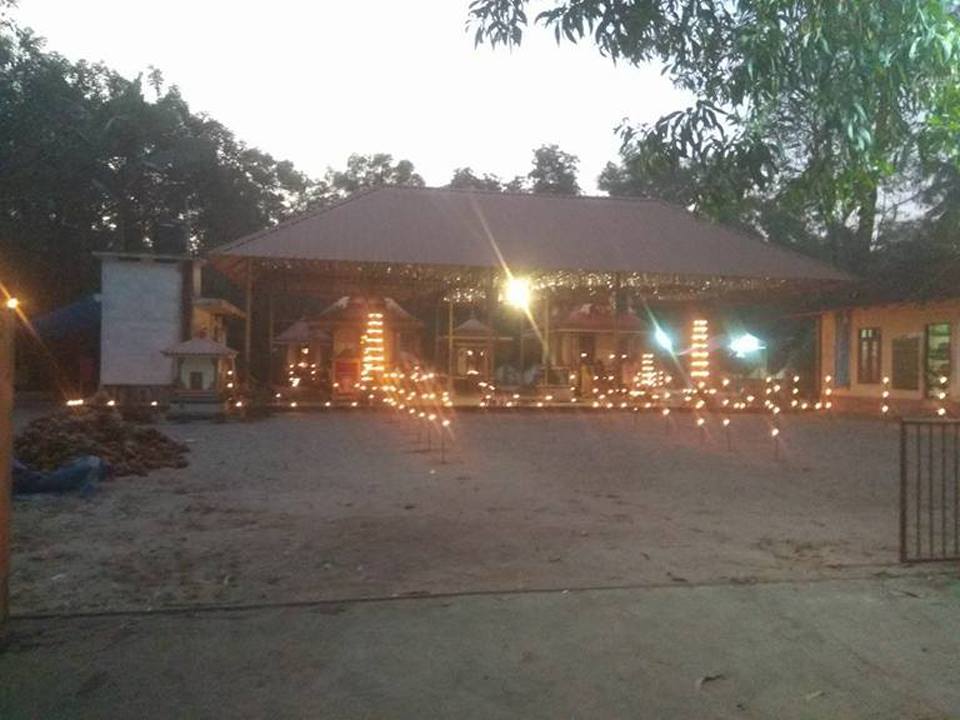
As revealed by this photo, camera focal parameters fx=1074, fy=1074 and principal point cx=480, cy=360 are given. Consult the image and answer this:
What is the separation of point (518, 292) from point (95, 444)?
68.4 ft

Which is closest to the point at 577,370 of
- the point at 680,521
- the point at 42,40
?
the point at 42,40

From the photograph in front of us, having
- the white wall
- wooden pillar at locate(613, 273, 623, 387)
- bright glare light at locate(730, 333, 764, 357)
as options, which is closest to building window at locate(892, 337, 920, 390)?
wooden pillar at locate(613, 273, 623, 387)

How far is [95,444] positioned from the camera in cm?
1326

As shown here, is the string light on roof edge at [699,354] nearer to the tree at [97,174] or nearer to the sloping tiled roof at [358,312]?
the sloping tiled roof at [358,312]

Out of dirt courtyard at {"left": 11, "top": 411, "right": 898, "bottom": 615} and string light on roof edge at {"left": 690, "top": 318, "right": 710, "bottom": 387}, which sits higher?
string light on roof edge at {"left": 690, "top": 318, "right": 710, "bottom": 387}

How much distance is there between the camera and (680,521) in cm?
977

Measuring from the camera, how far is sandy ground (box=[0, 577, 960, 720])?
15.8 ft

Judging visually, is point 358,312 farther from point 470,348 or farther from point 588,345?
point 588,345

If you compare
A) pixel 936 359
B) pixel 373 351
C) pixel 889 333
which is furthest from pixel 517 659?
pixel 373 351

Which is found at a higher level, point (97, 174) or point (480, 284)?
point (97, 174)

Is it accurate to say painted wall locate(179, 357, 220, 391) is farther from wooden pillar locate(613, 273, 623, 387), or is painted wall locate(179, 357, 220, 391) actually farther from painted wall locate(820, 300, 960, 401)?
painted wall locate(820, 300, 960, 401)

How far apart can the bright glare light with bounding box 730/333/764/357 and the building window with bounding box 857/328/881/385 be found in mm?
6044

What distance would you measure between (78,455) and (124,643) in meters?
7.27

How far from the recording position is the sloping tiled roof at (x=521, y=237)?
25531mm
